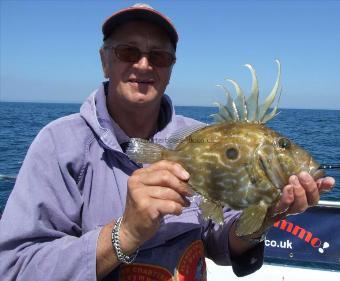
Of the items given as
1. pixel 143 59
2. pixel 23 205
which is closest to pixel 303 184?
pixel 143 59

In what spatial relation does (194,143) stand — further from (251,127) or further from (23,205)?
(23,205)

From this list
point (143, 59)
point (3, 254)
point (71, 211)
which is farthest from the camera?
point (143, 59)

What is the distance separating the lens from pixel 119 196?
9.45 feet

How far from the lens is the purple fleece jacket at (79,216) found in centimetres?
248

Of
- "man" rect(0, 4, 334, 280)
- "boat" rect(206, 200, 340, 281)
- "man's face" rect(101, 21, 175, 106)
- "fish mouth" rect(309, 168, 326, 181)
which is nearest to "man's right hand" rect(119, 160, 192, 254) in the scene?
"man" rect(0, 4, 334, 280)

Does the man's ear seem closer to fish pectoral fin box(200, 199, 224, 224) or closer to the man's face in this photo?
the man's face

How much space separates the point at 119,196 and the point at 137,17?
133cm

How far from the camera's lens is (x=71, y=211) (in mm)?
2736

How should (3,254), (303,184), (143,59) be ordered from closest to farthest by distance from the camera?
1. (303,184)
2. (3,254)
3. (143,59)

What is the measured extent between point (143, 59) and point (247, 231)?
1433 millimetres

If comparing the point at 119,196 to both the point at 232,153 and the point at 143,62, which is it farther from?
the point at 143,62

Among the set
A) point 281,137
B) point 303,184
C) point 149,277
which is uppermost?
point 281,137

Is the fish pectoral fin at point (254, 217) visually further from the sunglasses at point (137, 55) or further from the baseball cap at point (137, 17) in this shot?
the baseball cap at point (137, 17)

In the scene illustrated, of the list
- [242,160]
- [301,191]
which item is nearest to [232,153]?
[242,160]
